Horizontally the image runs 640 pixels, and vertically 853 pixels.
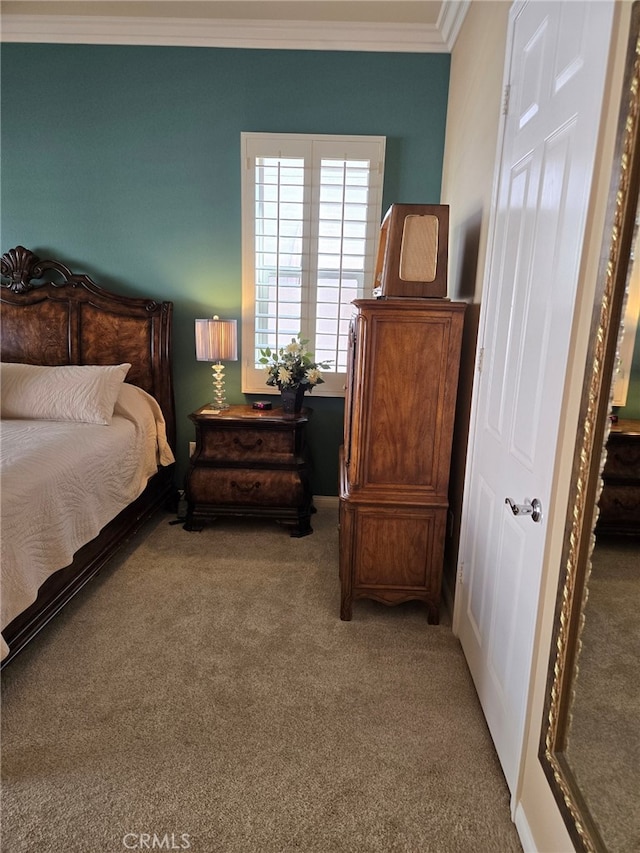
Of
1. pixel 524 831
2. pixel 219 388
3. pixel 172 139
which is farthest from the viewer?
pixel 219 388

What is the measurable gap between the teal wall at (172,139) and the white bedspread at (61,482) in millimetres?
869

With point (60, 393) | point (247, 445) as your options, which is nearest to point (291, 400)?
point (247, 445)

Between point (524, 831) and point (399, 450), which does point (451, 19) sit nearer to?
point (399, 450)

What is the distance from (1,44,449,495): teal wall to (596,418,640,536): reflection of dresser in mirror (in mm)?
2719

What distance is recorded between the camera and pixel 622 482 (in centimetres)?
106

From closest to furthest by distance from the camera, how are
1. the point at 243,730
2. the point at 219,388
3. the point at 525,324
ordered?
the point at 525,324 → the point at 243,730 → the point at 219,388

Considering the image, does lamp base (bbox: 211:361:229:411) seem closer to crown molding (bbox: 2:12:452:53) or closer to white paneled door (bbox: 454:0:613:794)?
white paneled door (bbox: 454:0:613:794)

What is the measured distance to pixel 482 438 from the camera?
2016 mm

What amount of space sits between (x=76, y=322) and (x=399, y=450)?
94.4 inches

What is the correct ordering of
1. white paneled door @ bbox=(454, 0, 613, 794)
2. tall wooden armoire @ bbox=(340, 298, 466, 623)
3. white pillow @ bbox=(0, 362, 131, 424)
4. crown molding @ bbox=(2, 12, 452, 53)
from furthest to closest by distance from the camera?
1. crown molding @ bbox=(2, 12, 452, 53)
2. white pillow @ bbox=(0, 362, 131, 424)
3. tall wooden armoire @ bbox=(340, 298, 466, 623)
4. white paneled door @ bbox=(454, 0, 613, 794)

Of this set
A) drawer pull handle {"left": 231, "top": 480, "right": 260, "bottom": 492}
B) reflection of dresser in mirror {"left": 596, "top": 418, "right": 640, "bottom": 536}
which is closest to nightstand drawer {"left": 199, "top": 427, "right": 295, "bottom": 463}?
drawer pull handle {"left": 231, "top": 480, "right": 260, "bottom": 492}

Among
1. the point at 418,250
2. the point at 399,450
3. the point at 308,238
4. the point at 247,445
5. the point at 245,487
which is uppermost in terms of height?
the point at 308,238

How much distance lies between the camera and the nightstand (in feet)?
10.5

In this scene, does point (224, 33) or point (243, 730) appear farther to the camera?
point (224, 33)
